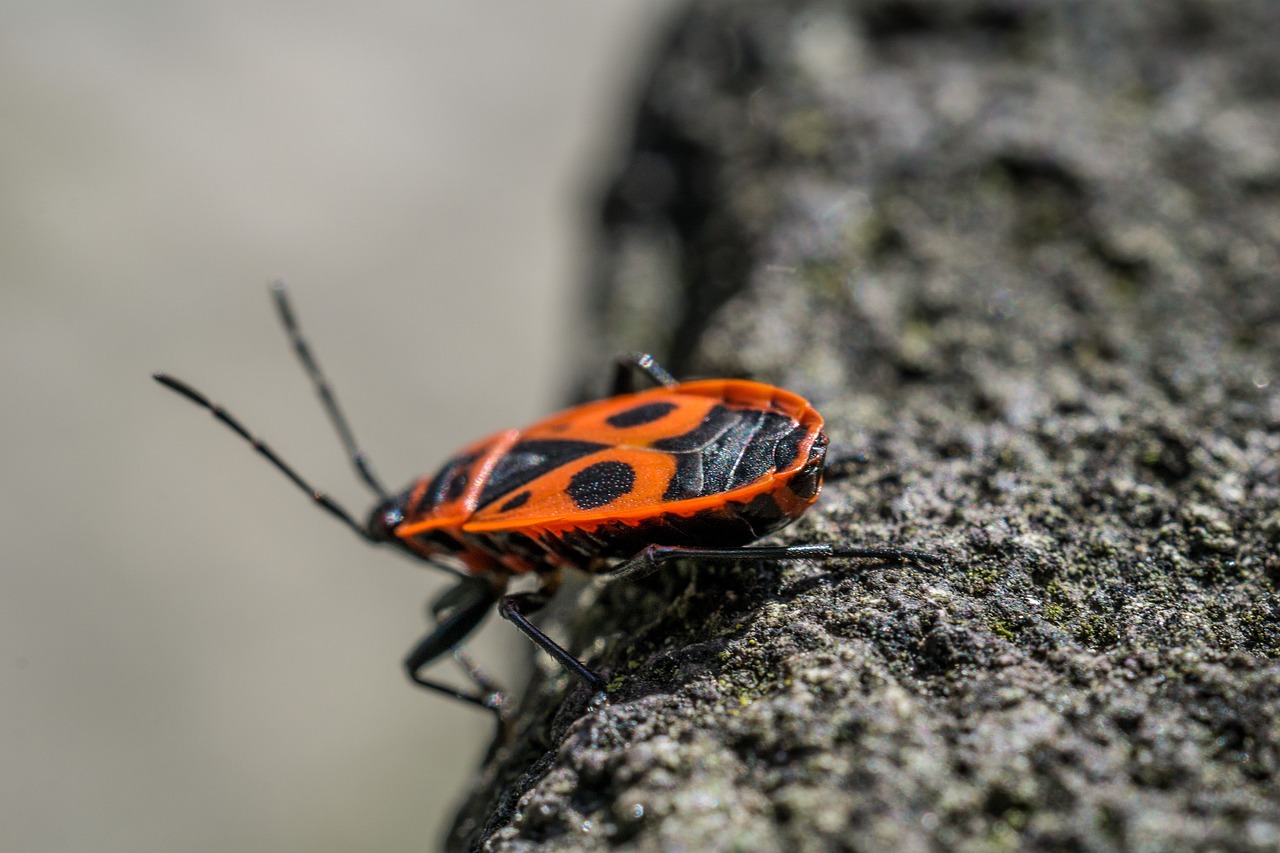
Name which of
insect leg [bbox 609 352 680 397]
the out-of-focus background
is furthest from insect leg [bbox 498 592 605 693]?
the out-of-focus background

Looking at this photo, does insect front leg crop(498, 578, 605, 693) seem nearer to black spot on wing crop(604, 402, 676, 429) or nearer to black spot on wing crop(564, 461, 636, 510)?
black spot on wing crop(564, 461, 636, 510)

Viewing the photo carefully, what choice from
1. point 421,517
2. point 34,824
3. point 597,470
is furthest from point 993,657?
point 34,824

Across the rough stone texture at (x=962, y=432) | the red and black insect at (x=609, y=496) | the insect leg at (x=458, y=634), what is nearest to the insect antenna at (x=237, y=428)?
the red and black insect at (x=609, y=496)

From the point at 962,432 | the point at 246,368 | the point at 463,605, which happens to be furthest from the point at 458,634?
the point at 246,368

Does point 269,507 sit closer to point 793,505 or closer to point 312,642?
point 312,642

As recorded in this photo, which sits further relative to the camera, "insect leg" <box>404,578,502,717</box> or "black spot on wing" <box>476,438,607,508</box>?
"insect leg" <box>404,578,502,717</box>

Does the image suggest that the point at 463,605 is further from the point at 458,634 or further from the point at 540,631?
the point at 540,631
